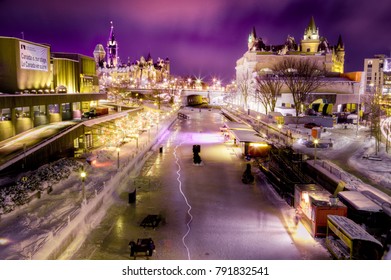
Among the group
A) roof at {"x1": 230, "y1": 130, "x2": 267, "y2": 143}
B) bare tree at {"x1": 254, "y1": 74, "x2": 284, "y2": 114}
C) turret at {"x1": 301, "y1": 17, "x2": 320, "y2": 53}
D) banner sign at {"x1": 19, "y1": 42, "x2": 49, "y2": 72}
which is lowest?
roof at {"x1": 230, "y1": 130, "x2": 267, "y2": 143}

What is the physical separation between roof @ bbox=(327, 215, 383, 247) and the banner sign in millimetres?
26441

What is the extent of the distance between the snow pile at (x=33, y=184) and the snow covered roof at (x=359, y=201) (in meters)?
14.2

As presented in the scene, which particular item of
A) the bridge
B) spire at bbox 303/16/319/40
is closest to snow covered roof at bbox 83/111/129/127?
the bridge

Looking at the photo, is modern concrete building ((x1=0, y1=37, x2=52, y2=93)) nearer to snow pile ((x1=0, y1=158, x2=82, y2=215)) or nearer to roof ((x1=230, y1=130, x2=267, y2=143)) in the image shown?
snow pile ((x1=0, y1=158, x2=82, y2=215))

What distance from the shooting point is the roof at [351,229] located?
10.9m

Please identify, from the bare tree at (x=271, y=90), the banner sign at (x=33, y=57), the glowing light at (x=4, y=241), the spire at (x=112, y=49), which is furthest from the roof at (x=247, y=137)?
the spire at (x=112, y=49)

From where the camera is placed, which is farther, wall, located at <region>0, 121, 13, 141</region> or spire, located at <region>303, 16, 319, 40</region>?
spire, located at <region>303, 16, 319, 40</region>

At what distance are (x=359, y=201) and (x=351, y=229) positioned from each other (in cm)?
461

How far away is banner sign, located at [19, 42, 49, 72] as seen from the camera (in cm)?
A: 2873

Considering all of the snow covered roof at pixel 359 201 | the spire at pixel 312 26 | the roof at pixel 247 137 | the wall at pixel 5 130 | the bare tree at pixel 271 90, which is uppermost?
the spire at pixel 312 26

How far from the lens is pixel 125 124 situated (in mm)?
42156

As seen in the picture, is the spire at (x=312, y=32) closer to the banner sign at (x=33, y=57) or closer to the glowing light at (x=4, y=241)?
the banner sign at (x=33, y=57)
